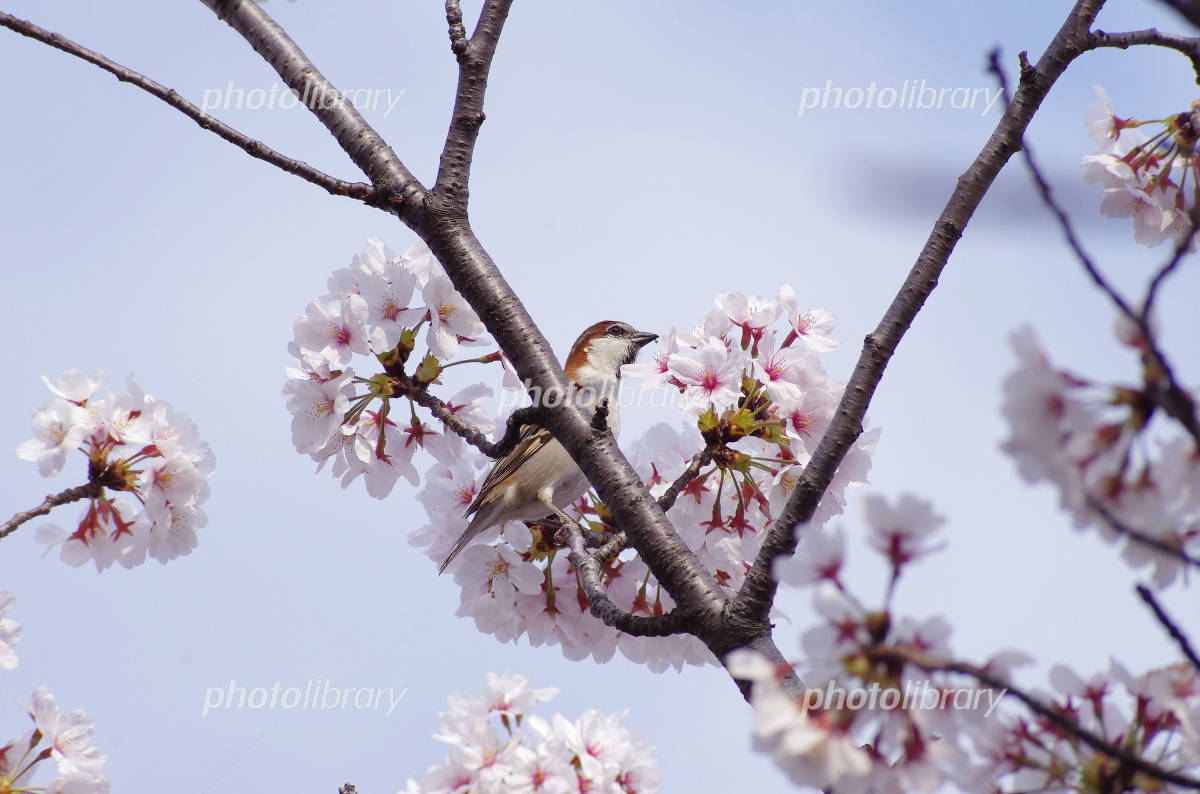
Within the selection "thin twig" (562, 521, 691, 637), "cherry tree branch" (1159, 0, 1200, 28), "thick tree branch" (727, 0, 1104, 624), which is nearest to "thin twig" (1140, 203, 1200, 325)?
"cherry tree branch" (1159, 0, 1200, 28)

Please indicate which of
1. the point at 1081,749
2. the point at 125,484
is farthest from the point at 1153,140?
the point at 125,484

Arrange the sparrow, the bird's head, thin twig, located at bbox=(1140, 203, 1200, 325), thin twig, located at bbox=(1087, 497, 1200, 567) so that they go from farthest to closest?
the bird's head < the sparrow < thin twig, located at bbox=(1087, 497, 1200, 567) < thin twig, located at bbox=(1140, 203, 1200, 325)

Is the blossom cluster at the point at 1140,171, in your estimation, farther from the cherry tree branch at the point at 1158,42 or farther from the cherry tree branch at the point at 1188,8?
the cherry tree branch at the point at 1188,8

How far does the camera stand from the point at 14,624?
147 inches

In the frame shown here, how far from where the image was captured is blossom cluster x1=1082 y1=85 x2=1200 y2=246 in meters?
3.60

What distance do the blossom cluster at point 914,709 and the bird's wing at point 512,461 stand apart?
2.79m

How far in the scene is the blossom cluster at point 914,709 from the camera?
158 centimetres

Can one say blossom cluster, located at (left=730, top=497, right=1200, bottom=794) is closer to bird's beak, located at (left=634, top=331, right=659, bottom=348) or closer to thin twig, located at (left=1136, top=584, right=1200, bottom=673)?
thin twig, located at (left=1136, top=584, right=1200, bottom=673)

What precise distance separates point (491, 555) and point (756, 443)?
1199mm

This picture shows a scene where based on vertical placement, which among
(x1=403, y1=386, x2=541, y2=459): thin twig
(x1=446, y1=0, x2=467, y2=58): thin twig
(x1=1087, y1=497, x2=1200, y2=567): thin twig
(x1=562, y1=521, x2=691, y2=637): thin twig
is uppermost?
(x1=446, y1=0, x2=467, y2=58): thin twig

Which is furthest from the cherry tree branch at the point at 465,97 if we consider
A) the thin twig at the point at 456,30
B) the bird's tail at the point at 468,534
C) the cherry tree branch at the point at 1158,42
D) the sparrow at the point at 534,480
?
the cherry tree branch at the point at 1158,42

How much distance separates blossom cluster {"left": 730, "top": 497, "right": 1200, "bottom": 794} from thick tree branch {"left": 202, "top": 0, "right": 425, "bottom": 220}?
2391mm

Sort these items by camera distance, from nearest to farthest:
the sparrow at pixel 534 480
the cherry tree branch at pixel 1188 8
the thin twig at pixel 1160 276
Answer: the cherry tree branch at pixel 1188 8 < the thin twig at pixel 1160 276 < the sparrow at pixel 534 480

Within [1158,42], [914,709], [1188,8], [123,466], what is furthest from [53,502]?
[1158,42]
